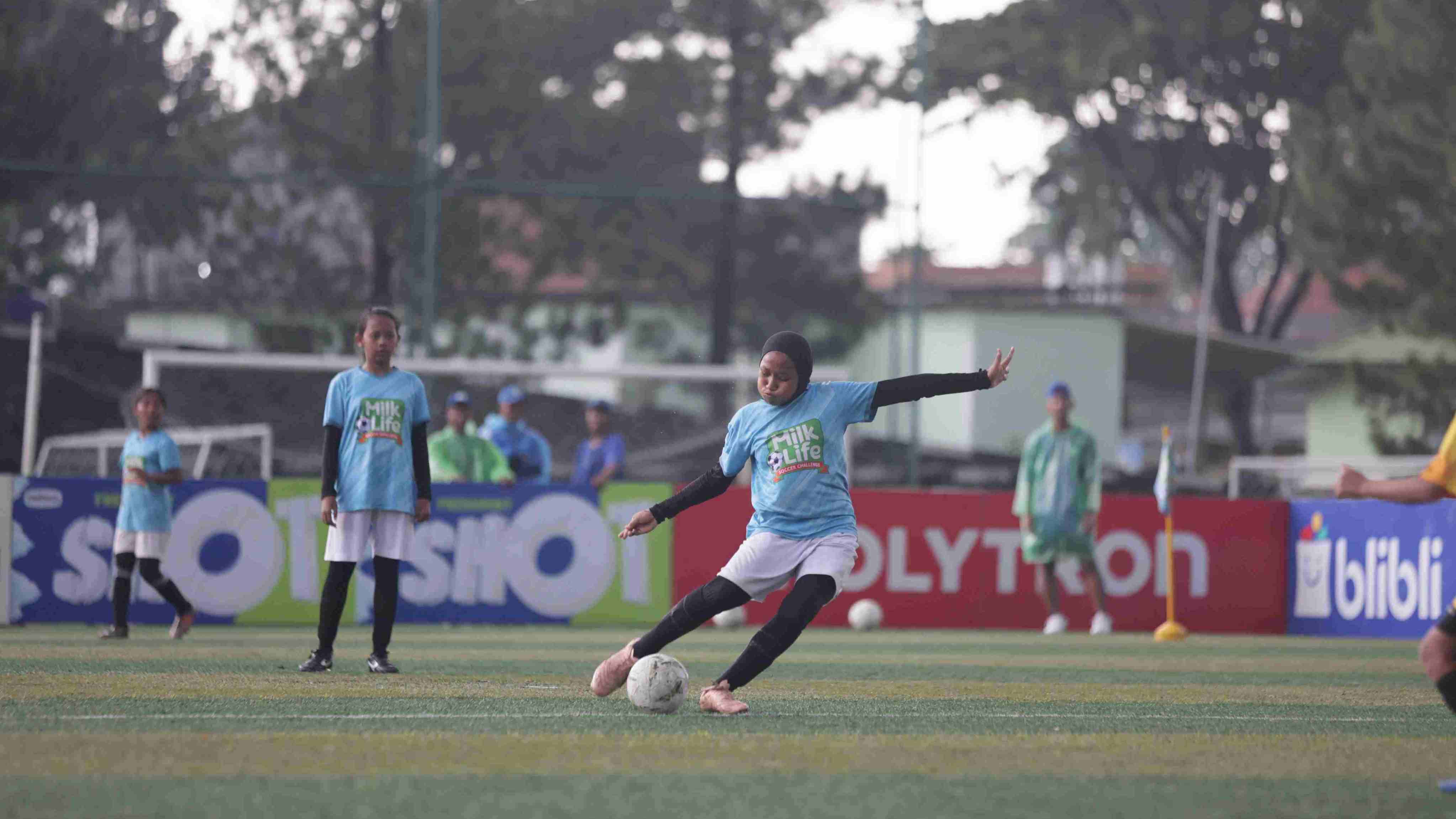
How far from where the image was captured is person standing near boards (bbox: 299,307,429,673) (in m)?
9.85

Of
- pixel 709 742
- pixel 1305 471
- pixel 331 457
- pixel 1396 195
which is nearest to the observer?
pixel 709 742

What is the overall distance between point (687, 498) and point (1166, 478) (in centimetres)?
908

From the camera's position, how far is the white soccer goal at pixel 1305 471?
79.0 feet

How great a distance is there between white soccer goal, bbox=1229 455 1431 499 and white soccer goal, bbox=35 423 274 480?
38.5 ft

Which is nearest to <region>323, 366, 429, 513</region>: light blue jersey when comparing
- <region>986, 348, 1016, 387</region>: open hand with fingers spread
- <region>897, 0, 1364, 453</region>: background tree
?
<region>986, 348, 1016, 387</region>: open hand with fingers spread

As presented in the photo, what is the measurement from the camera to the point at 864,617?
1756 cm

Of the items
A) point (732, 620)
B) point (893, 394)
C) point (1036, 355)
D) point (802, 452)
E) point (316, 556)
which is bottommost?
point (732, 620)

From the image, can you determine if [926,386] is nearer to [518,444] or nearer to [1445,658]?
[1445,658]

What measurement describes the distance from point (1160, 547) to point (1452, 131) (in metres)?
17.6

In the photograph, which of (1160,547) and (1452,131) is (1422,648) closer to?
(1160,547)

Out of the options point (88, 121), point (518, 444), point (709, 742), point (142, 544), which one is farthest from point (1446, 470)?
point (88, 121)

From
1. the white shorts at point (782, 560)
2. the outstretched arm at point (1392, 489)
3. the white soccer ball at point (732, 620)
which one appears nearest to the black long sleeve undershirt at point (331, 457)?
the white shorts at point (782, 560)

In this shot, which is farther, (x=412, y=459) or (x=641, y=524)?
(x=412, y=459)

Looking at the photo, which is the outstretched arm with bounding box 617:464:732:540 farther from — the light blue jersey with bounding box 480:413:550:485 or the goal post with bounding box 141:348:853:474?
the light blue jersey with bounding box 480:413:550:485
